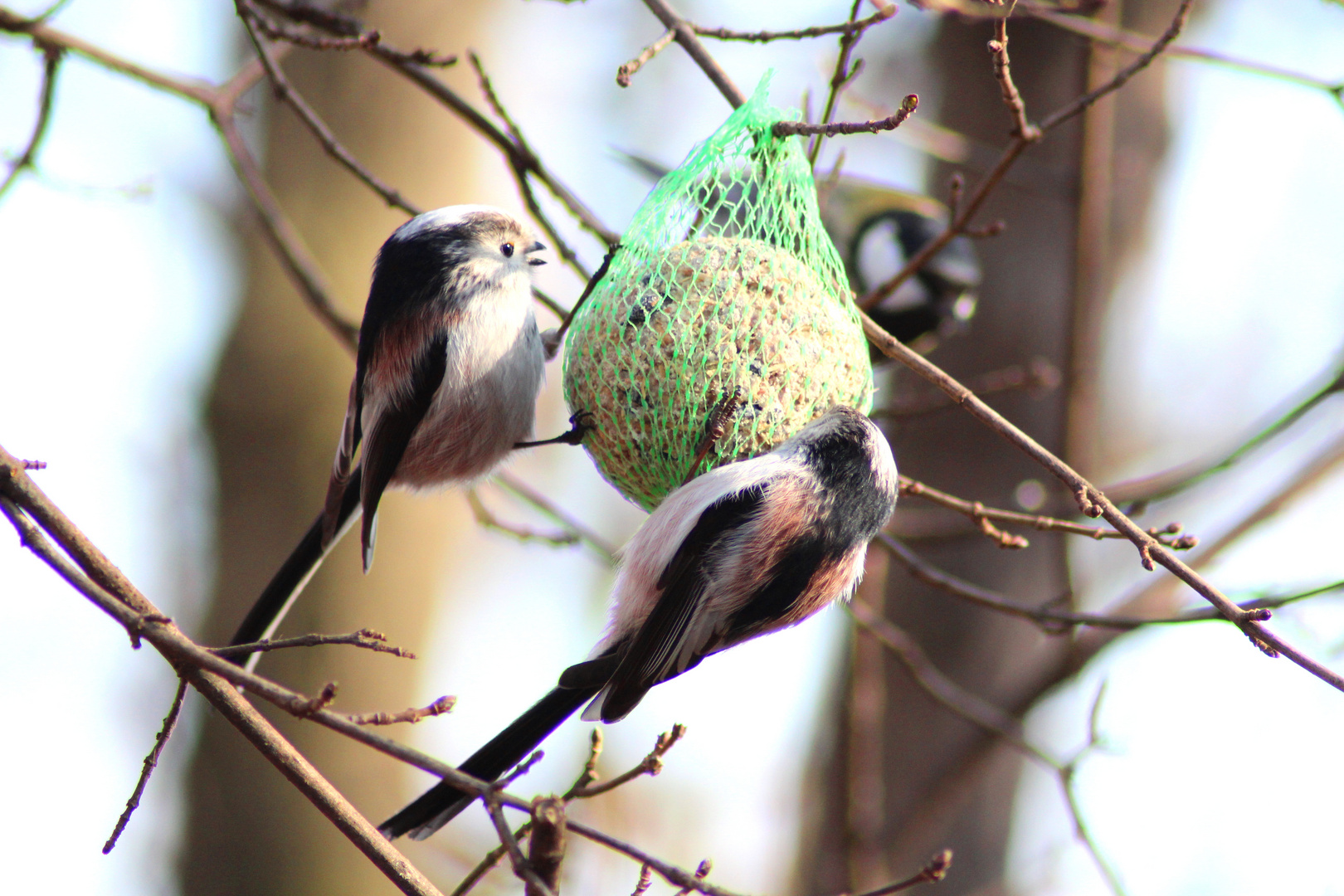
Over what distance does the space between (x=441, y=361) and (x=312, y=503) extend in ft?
7.09

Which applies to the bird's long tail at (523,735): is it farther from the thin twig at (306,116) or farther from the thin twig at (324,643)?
the thin twig at (306,116)

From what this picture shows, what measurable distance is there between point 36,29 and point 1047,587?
132 inches

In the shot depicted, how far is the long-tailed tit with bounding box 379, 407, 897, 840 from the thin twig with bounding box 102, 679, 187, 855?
454 mm

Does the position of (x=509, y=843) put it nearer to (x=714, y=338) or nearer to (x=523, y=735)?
(x=523, y=735)

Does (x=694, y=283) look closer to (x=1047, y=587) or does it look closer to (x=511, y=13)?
(x=1047, y=587)

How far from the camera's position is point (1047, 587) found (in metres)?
3.77

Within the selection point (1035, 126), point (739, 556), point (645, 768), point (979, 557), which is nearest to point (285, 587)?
point (739, 556)

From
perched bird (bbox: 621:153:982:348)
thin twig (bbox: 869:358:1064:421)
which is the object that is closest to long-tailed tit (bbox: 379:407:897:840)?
thin twig (bbox: 869:358:1064:421)

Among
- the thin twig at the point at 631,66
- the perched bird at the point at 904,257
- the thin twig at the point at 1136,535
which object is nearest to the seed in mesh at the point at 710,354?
the thin twig at the point at 1136,535

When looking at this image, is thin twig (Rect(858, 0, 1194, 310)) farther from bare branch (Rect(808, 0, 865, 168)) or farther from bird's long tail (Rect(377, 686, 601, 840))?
bird's long tail (Rect(377, 686, 601, 840))

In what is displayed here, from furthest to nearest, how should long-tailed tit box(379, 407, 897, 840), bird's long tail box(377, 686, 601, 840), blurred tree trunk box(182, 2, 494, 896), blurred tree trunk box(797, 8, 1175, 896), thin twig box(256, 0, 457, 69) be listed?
1. blurred tree trunk box(182, 2, 494, 896)
2. blurred tree trunk box(797, 8, 1175, 896)
3. thin twig box(256, 0, 457, 69)
4. bird's long tail box(377, 686, 601, 840)
5. long-tailed tit box(379, 407, 897, 840)

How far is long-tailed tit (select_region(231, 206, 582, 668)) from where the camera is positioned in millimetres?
2354

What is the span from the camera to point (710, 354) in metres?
1.95

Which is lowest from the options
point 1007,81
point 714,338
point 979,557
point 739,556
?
point 739,556
